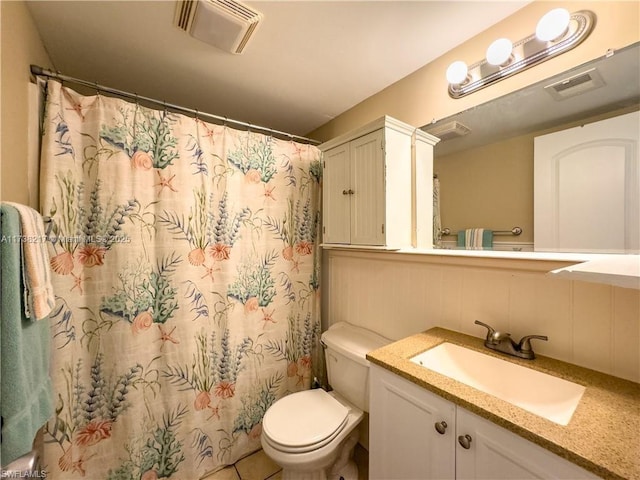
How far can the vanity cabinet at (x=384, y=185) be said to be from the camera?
4.08 ft

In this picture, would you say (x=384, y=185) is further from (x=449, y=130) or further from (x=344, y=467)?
(x=344, y=467)

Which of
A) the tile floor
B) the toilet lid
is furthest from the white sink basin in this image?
the tile floor

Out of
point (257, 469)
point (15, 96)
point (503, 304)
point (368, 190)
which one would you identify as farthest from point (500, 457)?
point (15, 96)

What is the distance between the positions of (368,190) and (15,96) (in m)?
1.46

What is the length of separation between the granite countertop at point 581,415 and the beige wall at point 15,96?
1.47 m

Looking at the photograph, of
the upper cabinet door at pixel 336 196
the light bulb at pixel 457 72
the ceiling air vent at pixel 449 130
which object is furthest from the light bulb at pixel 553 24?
the upper cabinet door at pixel 336 196

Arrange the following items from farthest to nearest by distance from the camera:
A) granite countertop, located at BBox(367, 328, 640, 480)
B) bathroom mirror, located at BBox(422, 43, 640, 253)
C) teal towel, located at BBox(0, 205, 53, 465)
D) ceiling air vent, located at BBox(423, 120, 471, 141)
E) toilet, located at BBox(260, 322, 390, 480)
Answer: ceiling air vent, located at BBox(423, 120, 471, 141), toilet, located at BBox(260, 322, 390, 480), bathroom mirror, located at BBox(422, 43, 640, 253), teal towel, located at BBox(0, 205, 53, 465), granite countertop, located at BBox(367, 328, 640, 480)

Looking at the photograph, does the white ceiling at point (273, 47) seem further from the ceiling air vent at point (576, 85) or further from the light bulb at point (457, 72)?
the ceiling air vent at point (576, 85)

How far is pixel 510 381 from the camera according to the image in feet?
3.01

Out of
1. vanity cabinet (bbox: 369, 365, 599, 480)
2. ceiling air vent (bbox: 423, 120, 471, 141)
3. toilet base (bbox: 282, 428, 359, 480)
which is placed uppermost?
ceiling air vent (bbox: 423, 120, 471, 141)

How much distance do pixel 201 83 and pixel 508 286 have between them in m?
2.00

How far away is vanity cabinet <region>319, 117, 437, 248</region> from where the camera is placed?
124 cm

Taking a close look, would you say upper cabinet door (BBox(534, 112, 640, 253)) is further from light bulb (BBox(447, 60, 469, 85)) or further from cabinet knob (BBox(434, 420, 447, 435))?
cabinet knob (BBox(434, 420, 447, 435))

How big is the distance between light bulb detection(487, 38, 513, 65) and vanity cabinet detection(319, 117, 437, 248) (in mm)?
390
